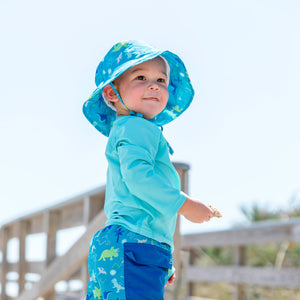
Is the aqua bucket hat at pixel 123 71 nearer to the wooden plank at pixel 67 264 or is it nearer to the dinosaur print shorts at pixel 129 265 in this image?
the dinosaur print shorts at pixel 129 265

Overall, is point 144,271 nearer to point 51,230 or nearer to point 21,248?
point 51,230

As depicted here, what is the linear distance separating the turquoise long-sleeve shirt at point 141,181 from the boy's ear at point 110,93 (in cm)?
15

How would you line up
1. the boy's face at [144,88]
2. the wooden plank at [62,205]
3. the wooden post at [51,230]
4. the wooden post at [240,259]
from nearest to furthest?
the boy's face at [144,88], the wooden plank at [62,205], the wooden post at [51,230], the wooden post at [240,259]

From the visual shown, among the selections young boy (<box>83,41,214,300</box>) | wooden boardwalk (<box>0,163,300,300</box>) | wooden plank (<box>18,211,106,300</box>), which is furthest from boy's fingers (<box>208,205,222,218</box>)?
wooden plank (<box>18,211,106,300</box>)

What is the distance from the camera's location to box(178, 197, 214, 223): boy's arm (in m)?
1.96

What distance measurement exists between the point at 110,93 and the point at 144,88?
169 mm

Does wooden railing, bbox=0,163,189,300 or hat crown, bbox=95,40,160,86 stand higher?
hat crown, bbox=95,40,160,86

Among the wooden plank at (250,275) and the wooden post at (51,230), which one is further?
the wooden plank at (250,275)

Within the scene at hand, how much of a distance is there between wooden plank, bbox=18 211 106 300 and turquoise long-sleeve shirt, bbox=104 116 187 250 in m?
1.15

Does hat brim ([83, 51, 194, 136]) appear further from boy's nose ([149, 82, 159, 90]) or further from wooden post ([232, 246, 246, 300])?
wooden post ([232, 246, 246, 300])

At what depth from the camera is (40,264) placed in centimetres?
551

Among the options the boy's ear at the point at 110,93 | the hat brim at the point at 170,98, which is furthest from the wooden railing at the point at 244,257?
the boy's ear at the point at 110,93

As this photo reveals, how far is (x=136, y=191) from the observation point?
6.45ft

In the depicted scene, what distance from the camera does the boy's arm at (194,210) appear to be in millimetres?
1958
